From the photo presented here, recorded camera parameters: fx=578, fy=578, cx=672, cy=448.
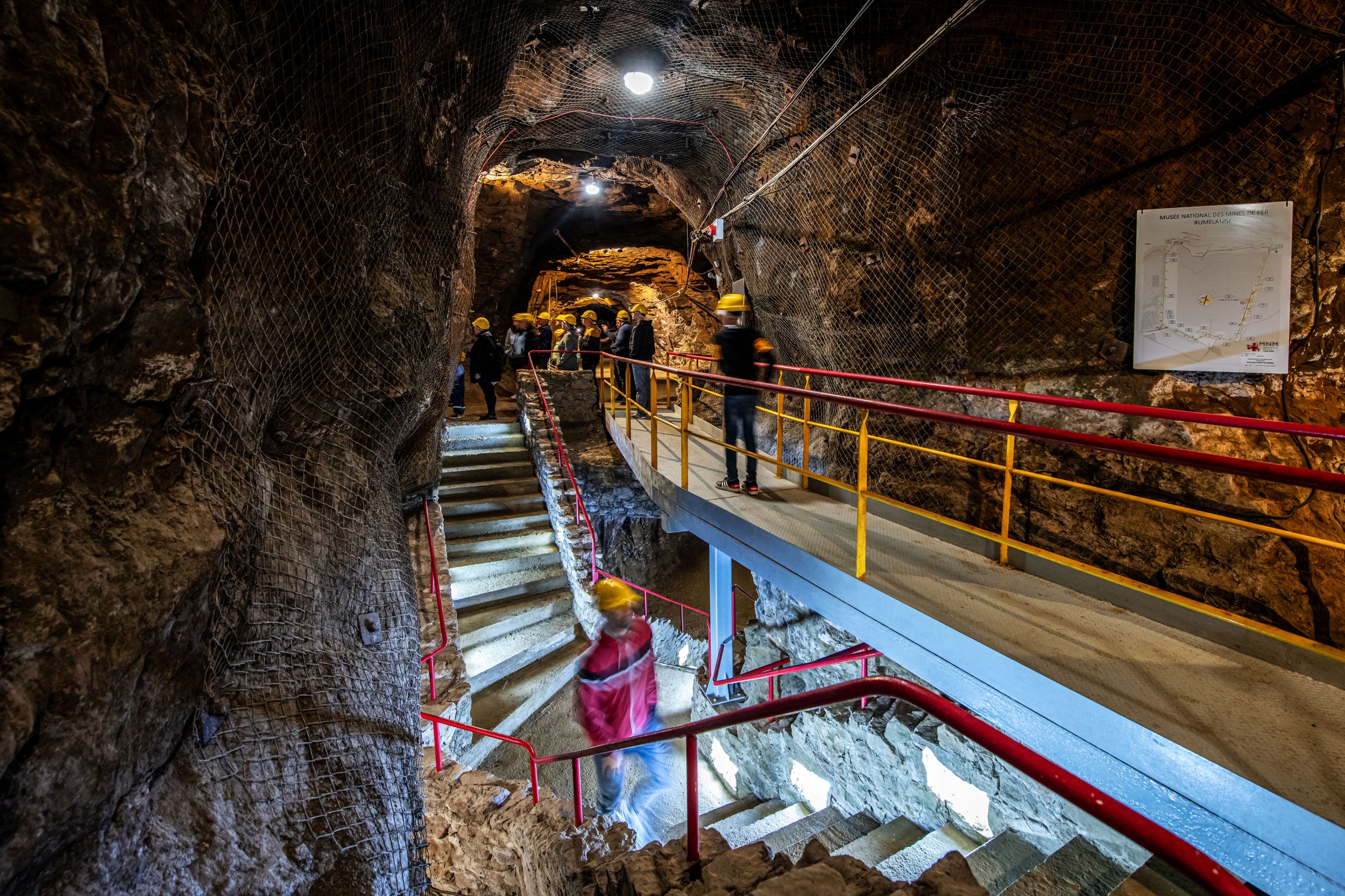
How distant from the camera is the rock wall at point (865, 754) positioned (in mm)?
4277

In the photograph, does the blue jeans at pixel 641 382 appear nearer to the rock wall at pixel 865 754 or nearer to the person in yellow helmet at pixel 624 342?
the person in yellow helmet at pixel 624 342

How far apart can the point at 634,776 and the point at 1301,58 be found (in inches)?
339

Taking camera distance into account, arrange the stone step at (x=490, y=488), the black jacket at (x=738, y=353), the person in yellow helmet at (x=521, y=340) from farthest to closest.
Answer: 1. the person in yellow helmet at (x=521, y=340)
2. the stone step at (x=490, y=488)
3. the black jacket at (x=738, y=353)

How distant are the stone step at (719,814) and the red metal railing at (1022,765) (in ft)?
12.7

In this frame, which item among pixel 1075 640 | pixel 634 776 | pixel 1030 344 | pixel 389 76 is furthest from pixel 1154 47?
pixel 634 776

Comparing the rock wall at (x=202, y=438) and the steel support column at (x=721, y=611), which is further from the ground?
the rock wall at (x=202, y=438)

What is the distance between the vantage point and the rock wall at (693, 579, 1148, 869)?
168 inches

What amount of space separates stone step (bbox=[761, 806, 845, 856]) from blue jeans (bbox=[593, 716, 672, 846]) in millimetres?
1048

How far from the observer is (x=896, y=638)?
9.53 ft

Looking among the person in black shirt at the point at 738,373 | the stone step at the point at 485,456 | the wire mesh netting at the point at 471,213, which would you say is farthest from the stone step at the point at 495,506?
the person in black shirt at the point at 738,373

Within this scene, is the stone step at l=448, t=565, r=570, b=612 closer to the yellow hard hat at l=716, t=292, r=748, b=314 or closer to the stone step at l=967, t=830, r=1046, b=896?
the yellow hard hat at l=716, t=292, r=748, b=314

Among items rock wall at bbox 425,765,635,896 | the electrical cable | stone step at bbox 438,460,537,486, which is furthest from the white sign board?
stone step at bbox 438,460,537,486

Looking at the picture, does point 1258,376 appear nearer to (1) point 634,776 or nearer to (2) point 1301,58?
(2) point 1301,58

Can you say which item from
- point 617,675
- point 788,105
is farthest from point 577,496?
point 788,105
